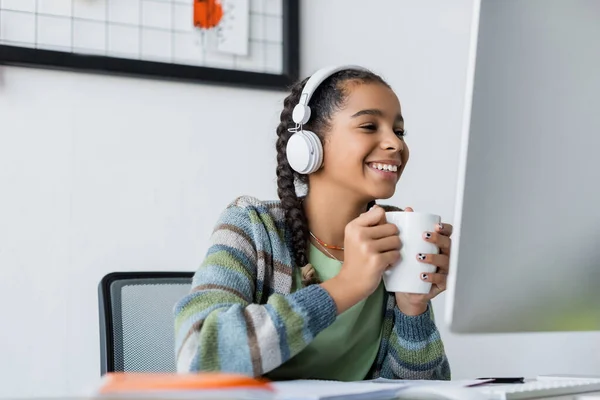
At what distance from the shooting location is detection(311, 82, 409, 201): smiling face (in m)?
1.27

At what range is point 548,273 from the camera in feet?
2.30

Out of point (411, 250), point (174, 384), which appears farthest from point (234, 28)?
point (174, 384)

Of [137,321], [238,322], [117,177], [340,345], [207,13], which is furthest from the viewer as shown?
[207,13]

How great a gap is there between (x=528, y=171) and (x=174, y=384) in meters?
0.37

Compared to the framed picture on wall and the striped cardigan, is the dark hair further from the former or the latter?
the framed picture on wall

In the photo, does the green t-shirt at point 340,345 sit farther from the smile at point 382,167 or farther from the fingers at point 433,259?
the fingers at point 433,259

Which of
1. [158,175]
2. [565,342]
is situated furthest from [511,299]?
[565,342]

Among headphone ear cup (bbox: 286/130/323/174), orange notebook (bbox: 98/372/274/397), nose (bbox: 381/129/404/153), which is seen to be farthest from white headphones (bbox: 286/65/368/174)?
orange notebook (bbox: 98/372/274/397)

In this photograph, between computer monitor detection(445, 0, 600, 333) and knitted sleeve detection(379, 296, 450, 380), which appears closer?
computer monitor detection(445, 0, 600, 333)

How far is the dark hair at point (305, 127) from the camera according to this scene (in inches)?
50.8

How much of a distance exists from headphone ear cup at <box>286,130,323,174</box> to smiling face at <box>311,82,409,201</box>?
4 centimetres

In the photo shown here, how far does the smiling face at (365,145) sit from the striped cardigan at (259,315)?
0.13 m

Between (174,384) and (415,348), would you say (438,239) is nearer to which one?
(415,348)

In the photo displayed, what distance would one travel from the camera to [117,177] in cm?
176
